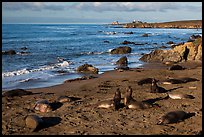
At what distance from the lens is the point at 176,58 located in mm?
22219

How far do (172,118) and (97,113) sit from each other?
2093mm

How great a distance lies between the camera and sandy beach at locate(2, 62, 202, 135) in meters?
7.73

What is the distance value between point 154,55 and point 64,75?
8811mm

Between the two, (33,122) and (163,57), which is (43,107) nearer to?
(33,122)

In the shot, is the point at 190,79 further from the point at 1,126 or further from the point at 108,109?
the point at 1,126

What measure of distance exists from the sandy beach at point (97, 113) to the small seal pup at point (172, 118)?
113 mm

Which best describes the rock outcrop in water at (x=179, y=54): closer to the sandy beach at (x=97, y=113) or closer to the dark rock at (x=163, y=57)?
the dark rock at (x=163, y=57)

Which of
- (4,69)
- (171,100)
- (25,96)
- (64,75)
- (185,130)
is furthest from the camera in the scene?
(4,69)

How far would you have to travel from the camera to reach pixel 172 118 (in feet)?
27.0

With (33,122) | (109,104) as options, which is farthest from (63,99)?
(33,122)

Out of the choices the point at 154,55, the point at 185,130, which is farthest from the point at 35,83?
the point at 154,55

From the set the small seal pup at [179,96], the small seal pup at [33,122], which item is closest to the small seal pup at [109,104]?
the small seal pup at [179,96]

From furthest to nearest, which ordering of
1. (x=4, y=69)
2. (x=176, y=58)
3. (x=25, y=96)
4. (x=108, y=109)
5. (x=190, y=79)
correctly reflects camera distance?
(x=176, y=58) → (x=4, y=69) → (x=190, y=79) → (x=25, y=96) → (x=108, y=109)

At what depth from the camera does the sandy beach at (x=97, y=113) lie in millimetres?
7734
